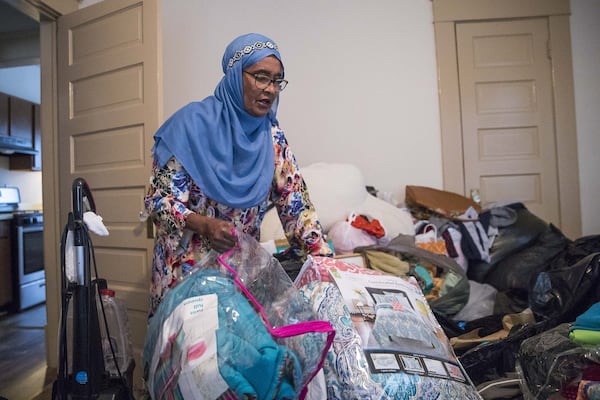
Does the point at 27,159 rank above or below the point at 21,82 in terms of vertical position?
below

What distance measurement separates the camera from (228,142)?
3.98 ft

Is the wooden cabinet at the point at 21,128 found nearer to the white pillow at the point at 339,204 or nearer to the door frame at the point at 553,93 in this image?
the white pillow at the point at 339,204

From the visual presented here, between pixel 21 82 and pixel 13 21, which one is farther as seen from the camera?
pixel 21 82

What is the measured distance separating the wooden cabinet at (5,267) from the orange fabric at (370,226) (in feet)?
12.2

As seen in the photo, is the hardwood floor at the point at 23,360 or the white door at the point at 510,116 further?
the white door at the point at 510,116

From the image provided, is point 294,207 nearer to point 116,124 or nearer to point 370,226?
point 370,226

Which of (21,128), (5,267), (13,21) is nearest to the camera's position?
(13,21)

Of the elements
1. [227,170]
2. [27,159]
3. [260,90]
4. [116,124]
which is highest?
[27,159]

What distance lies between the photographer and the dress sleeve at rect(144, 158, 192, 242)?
1088 millimetres

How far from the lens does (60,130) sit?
240 centimetres

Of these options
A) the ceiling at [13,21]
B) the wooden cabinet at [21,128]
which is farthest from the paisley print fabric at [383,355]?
the wooden cabinet at [21,128]

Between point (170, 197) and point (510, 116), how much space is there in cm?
232

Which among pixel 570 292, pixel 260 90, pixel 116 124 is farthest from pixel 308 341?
pixel 116 124

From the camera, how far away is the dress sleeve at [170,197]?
1.09 metres
